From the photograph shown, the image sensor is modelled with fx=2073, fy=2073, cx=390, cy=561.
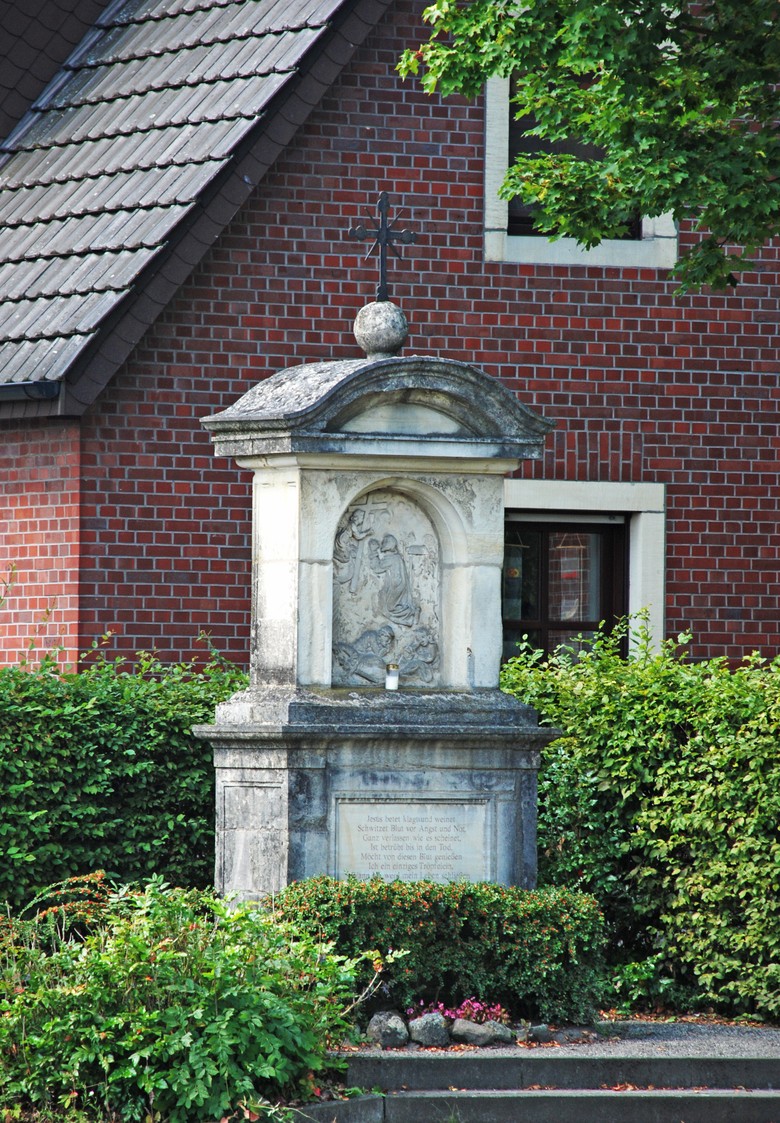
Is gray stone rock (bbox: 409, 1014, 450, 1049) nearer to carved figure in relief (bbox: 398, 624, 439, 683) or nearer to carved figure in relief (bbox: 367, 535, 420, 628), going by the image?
carved figure in relief (bbox: 398, 624, 439, 683)

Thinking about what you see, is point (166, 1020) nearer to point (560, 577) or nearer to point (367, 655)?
point (367, 655)

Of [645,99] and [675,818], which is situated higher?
[645,99]

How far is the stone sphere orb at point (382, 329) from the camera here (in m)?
9.66

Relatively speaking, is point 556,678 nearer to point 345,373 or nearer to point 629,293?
point 345,373

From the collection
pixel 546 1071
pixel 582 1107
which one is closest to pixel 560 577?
pixel 546 1071

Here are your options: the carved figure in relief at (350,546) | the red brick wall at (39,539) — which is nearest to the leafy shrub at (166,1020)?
the carved figure in relief at (350,546)

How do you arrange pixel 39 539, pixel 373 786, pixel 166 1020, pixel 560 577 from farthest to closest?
pixel 560 577 → pixel 39 539 → pixel 373 786 → pixel 166 1020

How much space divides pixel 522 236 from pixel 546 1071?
278 inches

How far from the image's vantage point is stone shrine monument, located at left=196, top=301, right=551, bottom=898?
9164mm

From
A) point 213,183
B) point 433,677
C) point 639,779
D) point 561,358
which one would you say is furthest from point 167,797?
point 561,358

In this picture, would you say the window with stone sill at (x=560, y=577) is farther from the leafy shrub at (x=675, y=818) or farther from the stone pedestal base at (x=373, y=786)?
the stone pedestal base at (x=373, y=786)

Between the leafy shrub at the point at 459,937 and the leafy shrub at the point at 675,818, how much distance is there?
2.65 feet

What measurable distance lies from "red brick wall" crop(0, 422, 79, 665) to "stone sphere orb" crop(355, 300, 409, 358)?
3.35 meters

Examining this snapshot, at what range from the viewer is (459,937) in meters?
8.86
